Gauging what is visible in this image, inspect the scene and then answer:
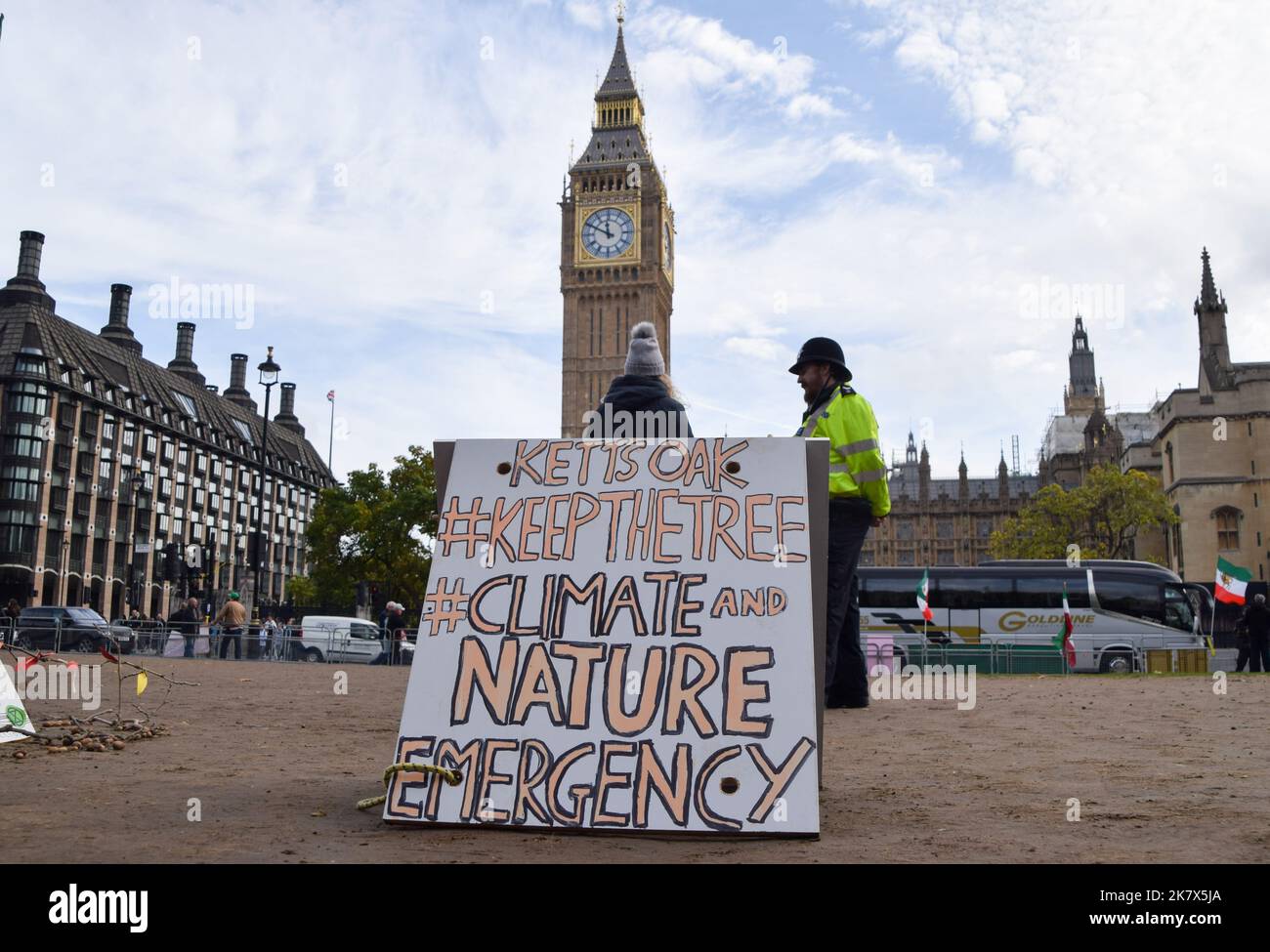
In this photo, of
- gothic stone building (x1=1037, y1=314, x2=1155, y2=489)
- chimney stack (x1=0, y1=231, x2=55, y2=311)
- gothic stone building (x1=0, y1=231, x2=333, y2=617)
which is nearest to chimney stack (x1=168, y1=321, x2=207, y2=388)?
gothic stone building (x1=0, y1=231, x2=333, y2=617)

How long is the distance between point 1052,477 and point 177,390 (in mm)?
71454

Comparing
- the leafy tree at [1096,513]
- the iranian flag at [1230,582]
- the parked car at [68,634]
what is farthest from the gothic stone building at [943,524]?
the parked car at [68,634]

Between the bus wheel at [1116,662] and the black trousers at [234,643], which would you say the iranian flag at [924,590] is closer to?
the bus wheel at [1116,662]

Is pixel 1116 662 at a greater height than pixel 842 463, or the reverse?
pixel 842 463

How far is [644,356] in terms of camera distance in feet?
18.7

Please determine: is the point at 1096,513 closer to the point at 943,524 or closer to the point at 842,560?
the point at 842,560

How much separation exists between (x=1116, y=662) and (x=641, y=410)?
65.0ft

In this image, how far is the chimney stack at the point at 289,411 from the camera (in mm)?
112000

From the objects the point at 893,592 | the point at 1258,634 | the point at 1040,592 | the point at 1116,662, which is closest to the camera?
the point at 1258,634

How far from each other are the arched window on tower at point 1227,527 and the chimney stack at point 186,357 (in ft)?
259

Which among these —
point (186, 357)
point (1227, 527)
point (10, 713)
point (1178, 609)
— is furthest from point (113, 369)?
point (10, 713)

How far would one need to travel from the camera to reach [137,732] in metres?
6.46

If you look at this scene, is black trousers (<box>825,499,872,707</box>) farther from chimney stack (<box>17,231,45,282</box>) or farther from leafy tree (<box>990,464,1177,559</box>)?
chimney stack (<box>17,231,45,282</box>)
